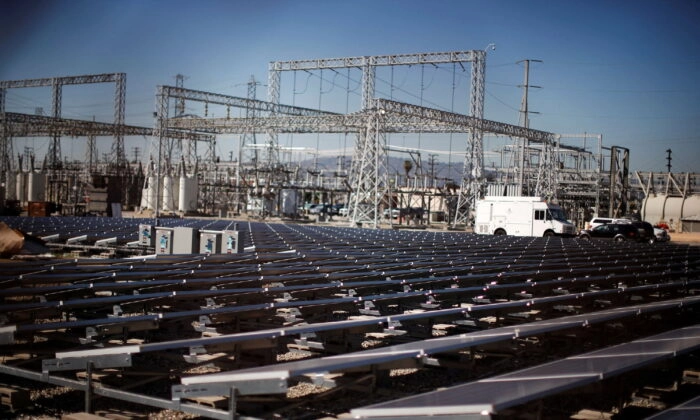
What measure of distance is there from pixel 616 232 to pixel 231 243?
29.3 metres

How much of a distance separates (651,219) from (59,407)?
6259 cm

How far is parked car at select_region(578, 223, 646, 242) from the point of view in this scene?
40281 millimetres

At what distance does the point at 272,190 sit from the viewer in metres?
64.3

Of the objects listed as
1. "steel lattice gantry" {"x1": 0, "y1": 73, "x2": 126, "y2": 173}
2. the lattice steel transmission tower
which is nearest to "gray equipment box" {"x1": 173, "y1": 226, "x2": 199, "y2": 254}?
the lattice steel transmission tower

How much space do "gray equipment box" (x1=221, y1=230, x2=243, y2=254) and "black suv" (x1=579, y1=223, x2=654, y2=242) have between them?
26749mm

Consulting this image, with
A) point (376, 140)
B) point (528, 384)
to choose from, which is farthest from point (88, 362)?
point (376, 140)

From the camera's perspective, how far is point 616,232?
4112cm

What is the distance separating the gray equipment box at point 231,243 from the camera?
17062mm

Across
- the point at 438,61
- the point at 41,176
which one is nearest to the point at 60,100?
the point at 41,176

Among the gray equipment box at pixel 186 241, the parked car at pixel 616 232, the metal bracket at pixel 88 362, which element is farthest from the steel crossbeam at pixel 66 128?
the metal bracket at pixel 88 362

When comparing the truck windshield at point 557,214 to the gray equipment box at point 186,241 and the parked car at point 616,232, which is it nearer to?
the parked car at point 616,232

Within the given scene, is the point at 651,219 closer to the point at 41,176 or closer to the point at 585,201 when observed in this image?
the point at 585,201

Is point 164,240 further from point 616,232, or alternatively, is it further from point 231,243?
point 616,232

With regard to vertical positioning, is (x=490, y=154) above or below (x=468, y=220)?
above
